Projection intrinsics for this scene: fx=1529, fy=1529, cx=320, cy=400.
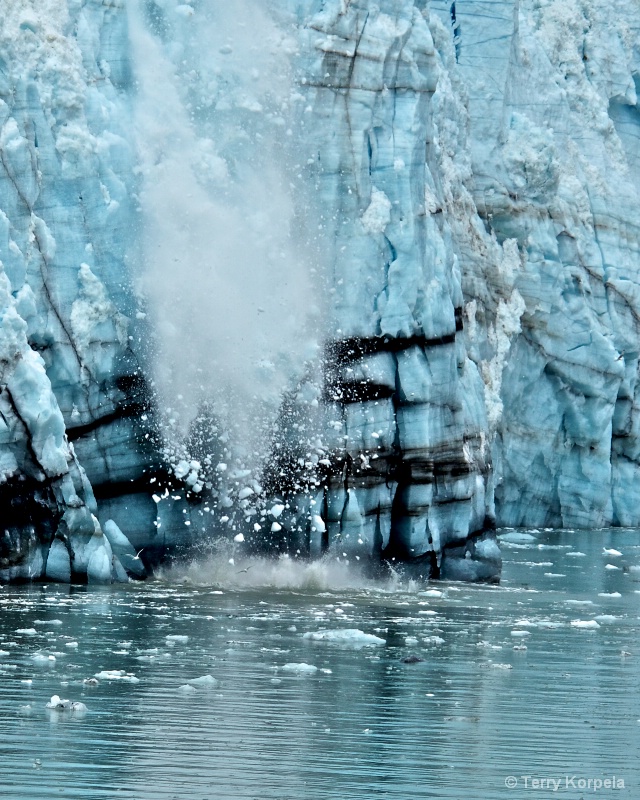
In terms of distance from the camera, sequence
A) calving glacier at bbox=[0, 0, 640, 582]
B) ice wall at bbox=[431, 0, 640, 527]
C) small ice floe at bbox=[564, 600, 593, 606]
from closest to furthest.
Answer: calving glacier at bbox=[0, 0, 640, 582] < small ice floe at bbox=[564, 600, 593, 606] < ice wall at bbox=[431, 0, 640, 527]

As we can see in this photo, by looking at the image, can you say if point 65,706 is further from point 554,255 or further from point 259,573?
point 554,255

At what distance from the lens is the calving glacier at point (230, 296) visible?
1661cm

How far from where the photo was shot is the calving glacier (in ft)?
54.5

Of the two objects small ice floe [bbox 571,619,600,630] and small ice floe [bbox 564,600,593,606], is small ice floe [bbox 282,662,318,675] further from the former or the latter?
small ice floe [bbox 564,600,593,606]

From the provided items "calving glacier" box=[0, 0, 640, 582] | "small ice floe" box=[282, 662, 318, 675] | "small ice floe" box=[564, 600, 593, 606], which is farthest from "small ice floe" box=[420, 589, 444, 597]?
"small ice floe" box=[282, 662, 318, 675]

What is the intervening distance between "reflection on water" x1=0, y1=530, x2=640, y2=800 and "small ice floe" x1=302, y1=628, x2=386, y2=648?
73 millimetres

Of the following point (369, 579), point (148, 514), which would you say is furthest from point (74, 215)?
point (369, 579)

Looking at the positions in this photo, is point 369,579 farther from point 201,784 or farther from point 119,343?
point 201,784

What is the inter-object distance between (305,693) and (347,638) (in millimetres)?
2544

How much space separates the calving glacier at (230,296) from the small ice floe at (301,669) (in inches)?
195

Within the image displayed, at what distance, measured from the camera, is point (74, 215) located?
17.0m

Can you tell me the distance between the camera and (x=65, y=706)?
908 cm

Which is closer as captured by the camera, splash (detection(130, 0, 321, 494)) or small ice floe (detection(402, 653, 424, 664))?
small ice floe (detection(402, 653, 424, 664))

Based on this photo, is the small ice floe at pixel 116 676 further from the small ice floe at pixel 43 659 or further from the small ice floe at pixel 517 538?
the small ice floe at pixel 517 538
